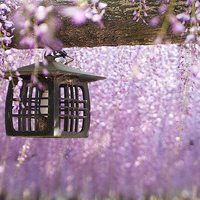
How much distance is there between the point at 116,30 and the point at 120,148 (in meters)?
5.41

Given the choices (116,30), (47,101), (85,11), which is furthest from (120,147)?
(85,11)

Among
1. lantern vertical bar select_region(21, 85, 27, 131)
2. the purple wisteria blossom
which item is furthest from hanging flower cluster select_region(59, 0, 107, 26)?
the purple wisteria blossom

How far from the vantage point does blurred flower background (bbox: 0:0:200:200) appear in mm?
6508

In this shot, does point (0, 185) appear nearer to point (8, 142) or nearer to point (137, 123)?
point (8, 142)

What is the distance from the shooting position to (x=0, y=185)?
758 centimetres

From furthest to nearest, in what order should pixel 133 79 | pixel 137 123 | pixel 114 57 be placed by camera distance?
pixel 137 123 < pixel 133 79 < pixel 114 57

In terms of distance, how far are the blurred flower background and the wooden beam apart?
343 cm

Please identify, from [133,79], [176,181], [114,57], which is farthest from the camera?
[176,181]

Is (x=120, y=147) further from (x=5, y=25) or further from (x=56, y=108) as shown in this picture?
(x=5, y=25)

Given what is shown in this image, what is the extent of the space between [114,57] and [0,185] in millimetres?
3072

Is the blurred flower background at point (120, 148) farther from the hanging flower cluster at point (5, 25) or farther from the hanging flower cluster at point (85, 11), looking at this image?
the hanging flower cluster at point (85, 11)

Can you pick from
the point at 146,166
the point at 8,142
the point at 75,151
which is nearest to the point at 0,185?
the point at 8,142

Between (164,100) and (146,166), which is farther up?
(164,100)

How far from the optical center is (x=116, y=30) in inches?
89.4
